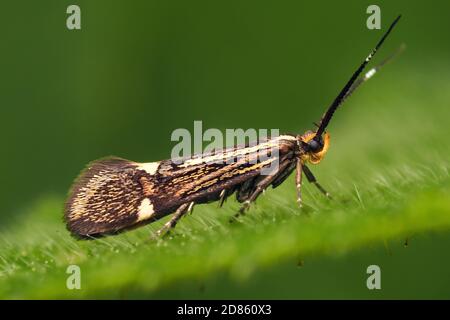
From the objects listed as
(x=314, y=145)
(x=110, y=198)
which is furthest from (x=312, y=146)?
(x=110, y=198)

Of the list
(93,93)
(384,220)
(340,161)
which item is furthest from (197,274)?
(93,93)

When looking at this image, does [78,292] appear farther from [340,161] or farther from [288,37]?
[288,37]

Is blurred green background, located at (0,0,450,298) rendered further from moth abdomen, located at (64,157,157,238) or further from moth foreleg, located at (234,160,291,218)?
moth abdomen, located at (64,157,157,238)

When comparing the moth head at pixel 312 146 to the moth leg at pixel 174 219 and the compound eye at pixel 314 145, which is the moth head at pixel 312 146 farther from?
the moth leg at pixel 174 219

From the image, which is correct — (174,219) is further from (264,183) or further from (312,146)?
(312,146)

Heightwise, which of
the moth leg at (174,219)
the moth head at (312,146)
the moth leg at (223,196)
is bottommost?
the moth leg at (174,219)

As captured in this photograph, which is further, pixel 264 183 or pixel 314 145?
pixel 314 145

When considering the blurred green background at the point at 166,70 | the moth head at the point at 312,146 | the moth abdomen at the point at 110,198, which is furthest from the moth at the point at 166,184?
the blurred green background at the point at 166,70
